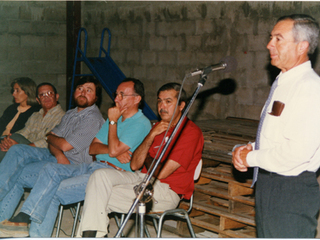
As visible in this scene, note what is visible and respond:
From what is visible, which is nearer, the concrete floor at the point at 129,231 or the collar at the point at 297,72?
the collar at the point at 297,72

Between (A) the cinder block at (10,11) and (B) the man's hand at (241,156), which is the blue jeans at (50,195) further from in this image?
(A) the cinder block at (10,11)

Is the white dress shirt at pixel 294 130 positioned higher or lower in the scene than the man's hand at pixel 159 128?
higher

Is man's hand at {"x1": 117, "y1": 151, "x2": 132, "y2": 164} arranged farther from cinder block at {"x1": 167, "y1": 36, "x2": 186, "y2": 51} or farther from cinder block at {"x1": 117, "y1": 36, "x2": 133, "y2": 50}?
cinder block at {"x1": 117, "y1": 36, "x2": 133, "y2": 50}

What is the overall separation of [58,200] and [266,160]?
184cm

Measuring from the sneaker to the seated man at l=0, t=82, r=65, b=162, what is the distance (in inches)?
37.4

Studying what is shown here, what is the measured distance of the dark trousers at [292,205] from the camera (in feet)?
5.85

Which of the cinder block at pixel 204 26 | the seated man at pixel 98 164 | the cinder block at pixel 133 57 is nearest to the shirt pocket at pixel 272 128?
the seated man at pixel 98 164

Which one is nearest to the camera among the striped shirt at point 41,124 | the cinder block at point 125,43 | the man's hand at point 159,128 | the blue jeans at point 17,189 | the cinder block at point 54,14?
the man's hand at point 159,128

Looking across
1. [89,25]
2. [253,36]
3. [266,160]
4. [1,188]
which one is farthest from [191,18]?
[266,160]

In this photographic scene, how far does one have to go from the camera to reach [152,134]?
279cm

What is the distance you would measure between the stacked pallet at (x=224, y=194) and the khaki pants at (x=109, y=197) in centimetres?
48

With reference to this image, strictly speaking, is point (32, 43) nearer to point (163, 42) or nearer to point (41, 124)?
point (163, 42)

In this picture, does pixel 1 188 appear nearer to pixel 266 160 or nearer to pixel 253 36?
pixel 266 160

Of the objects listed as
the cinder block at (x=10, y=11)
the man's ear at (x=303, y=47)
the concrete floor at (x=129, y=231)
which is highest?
the cinder block at (x=10, y=11)
